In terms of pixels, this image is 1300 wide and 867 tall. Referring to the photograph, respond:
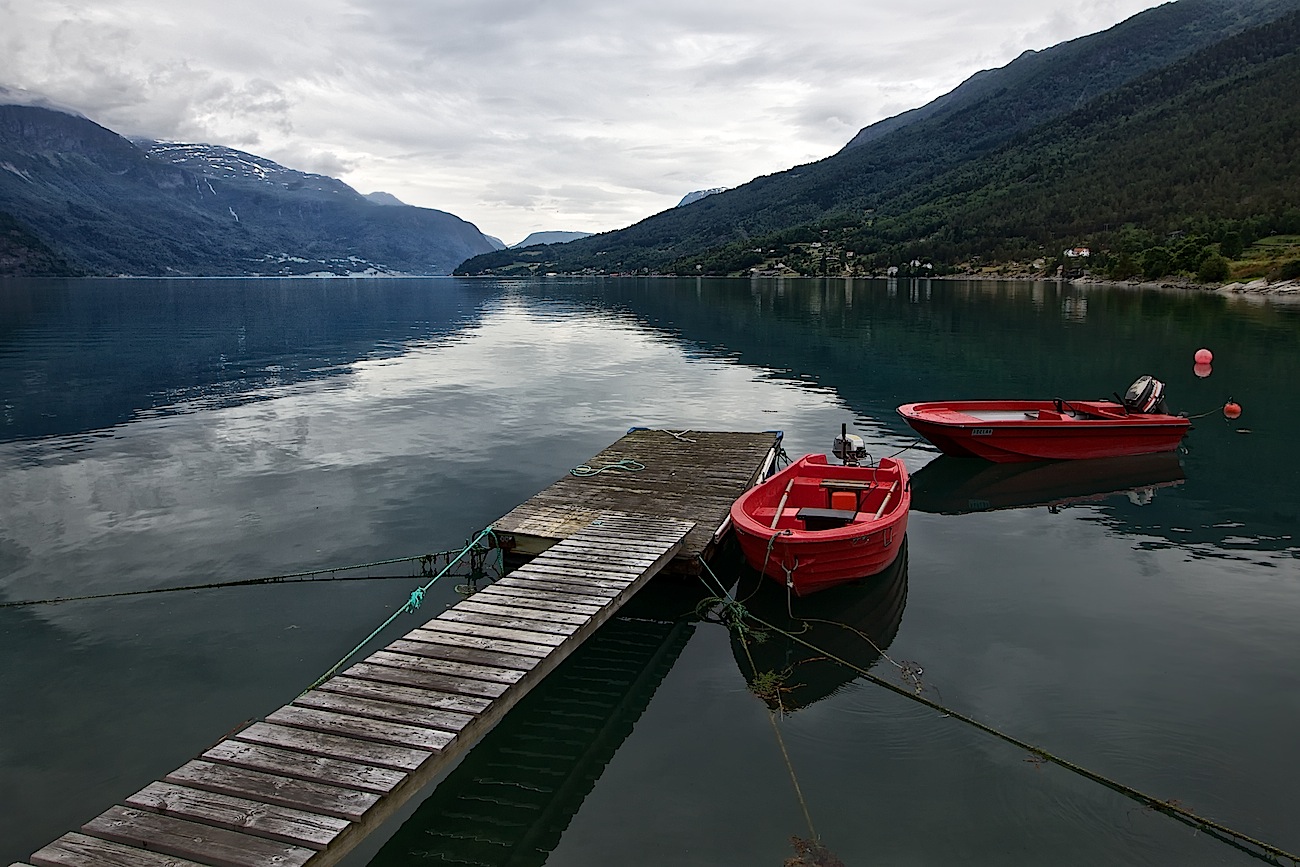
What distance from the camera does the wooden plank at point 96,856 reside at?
20.5 feet

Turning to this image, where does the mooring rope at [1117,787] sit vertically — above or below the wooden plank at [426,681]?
below

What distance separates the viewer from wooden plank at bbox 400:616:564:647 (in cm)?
1032

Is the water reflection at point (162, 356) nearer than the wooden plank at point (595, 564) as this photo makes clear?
No

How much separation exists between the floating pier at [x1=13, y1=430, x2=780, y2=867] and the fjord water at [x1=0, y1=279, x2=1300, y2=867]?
1353mm

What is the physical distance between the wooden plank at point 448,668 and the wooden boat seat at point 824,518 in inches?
323

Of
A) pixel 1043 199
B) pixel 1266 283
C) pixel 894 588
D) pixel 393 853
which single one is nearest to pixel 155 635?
pixel 393 853

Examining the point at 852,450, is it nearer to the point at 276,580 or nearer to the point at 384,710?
the point at 276,580

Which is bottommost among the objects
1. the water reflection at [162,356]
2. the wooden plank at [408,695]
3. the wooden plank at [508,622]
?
the wooden plank at [508,622]

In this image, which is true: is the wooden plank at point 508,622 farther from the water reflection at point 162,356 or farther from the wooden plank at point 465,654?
the water reflection at point 162,356

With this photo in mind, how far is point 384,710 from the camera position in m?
8.59

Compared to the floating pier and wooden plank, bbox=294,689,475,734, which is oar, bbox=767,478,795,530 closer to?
the floating pier

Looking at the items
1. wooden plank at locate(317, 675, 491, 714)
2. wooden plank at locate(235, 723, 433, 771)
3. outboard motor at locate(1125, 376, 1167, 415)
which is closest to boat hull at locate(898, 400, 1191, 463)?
outboard motor at locate(1125, 376, 1167, 415)

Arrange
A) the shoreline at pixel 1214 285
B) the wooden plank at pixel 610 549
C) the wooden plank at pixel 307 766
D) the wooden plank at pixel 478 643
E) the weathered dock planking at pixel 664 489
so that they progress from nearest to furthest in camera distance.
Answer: the wooden plank at pixel 307 766, the wooden plank at pixel 478 643, the wooden plank at pixel 610 549, the weathered dock planking at pixel 664 489, the shoreline at pixel 1214 285

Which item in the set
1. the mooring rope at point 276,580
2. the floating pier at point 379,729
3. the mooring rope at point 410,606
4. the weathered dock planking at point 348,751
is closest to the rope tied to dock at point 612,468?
the mooring rope at point 410,606
